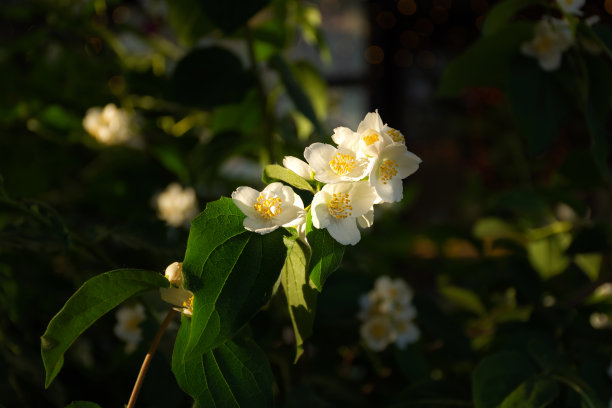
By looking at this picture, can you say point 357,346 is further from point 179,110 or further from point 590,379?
point 179,110

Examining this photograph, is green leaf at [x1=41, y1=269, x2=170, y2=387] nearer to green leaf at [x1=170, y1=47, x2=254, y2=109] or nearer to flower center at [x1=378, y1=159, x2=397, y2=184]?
flower center at [x1=378, y1=159, x2=397, y2=184]

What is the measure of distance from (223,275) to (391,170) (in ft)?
0.41

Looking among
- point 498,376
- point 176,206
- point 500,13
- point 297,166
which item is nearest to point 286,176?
point 297,166

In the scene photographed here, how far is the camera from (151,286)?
0.35 m

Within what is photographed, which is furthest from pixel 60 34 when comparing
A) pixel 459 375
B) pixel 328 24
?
pixel 328 24

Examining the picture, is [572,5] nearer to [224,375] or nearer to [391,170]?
[391,170]

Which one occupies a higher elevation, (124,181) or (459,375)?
(124,181)

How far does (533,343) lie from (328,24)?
305cm

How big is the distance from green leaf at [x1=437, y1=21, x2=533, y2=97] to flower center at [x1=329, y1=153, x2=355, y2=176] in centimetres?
33

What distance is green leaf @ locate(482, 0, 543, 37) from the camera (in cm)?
58

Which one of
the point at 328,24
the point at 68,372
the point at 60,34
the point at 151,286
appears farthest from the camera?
the point at 328,24

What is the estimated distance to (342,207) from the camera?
345 mm

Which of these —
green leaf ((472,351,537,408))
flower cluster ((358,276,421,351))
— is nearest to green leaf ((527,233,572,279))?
flower cluster ((358,276,421,351))

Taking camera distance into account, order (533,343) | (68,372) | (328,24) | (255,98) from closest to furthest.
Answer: (533,343)
(68,372)
(255,98)
(328,24)
